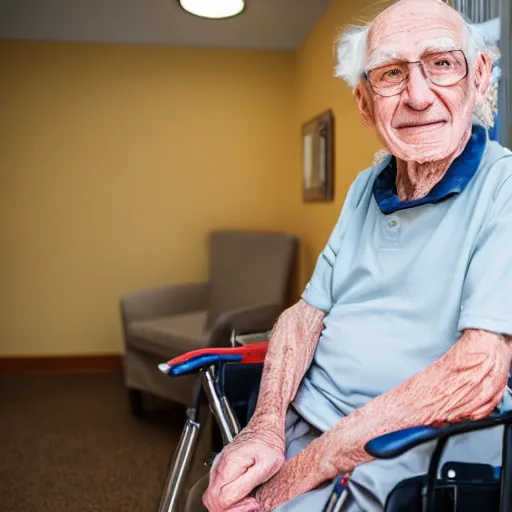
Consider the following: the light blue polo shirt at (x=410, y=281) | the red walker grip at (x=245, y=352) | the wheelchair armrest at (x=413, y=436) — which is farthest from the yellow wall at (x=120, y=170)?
the wheelchair armrest at (x=413, y=436)

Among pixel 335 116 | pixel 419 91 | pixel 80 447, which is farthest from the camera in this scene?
pixel 335 116

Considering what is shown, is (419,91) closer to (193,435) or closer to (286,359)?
(286,359)

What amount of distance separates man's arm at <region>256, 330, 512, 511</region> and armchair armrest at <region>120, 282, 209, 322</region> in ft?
7.66

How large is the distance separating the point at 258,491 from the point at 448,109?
29.5 inches

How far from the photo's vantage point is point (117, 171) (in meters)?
3.88

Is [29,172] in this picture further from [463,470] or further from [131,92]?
[463,470]

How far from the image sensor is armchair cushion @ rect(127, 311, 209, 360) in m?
2.77

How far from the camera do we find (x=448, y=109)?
1.02 meters

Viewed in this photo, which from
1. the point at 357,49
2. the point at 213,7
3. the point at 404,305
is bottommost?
the point at 404,305

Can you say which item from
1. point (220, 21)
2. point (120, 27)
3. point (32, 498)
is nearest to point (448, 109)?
point (32, 498)

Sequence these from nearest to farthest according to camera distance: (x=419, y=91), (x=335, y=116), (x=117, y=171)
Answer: (x=419, y=91) → (x=335, y=116) → (x=117, y=171)

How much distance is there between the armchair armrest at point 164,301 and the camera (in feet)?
10.5

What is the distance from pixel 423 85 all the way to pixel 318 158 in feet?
6.97

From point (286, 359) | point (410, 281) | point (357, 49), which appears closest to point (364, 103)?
point (357, 49)
